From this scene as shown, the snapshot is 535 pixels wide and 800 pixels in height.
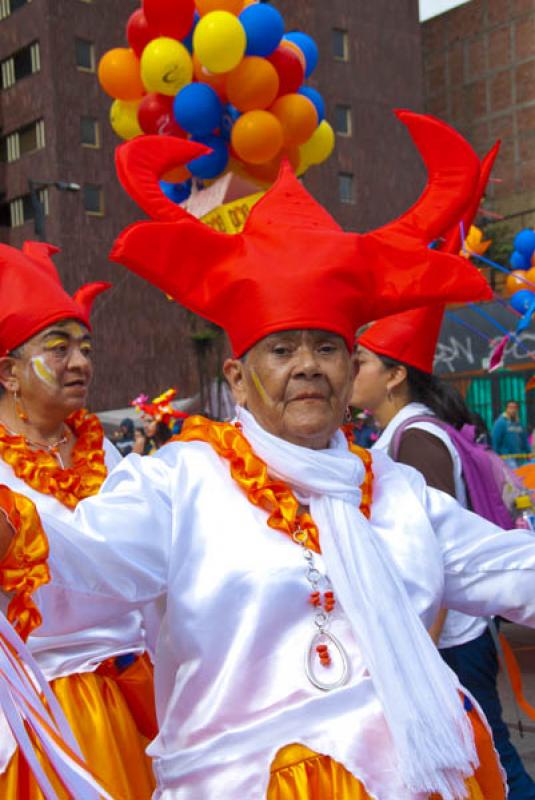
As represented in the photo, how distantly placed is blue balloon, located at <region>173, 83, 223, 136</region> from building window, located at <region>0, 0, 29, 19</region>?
26.4m

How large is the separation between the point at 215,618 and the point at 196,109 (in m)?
4.87

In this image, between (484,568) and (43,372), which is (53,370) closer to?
(43,372)

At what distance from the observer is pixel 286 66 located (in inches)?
279

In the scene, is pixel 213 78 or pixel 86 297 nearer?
pixel 86 297

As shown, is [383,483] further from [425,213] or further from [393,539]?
[425,213]

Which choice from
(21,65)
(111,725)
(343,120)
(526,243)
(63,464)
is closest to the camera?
(111,725)

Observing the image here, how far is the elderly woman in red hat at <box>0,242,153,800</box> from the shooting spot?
3.04 metres

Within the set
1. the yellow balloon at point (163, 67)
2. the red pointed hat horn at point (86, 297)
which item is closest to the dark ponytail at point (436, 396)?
the red pointed hat horn at point (86, 297)

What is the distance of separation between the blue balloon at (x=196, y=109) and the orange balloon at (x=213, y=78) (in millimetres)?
121

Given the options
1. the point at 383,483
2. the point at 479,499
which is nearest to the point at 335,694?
the point at 383,483

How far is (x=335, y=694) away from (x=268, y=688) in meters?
0.13

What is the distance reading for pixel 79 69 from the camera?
29.6 meters

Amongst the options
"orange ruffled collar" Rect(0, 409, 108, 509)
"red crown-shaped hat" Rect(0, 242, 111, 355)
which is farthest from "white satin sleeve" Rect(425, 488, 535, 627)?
"red crown-shaped hat" Rect(0, 242, 111, 355)

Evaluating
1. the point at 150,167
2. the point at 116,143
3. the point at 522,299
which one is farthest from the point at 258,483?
the point at 116,143
